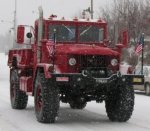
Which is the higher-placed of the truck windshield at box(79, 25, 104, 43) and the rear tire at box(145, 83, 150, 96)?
the truck windshield at box(79, 25, 104, 43)

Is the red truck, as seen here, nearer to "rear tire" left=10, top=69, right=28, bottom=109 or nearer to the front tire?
the front tire

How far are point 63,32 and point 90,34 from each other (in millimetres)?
729

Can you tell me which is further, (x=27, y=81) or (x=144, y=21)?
(x=144, y=21)

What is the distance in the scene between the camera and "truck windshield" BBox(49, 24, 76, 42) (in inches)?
537

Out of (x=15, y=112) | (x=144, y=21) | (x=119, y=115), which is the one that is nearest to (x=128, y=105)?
(x=119, y=115)

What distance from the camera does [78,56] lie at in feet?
40.7

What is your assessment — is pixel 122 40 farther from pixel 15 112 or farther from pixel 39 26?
pixel 15 112

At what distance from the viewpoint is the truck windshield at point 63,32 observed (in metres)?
13.6

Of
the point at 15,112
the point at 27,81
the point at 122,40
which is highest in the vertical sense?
the point at 122,40

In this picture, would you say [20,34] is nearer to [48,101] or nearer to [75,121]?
[48,101]

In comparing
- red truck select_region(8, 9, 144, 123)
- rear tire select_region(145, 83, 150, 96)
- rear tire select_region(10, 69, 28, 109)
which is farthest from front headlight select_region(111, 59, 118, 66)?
rear tire select_region(145, 83, 150, 96)

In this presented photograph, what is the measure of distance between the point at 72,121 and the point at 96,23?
2720mm

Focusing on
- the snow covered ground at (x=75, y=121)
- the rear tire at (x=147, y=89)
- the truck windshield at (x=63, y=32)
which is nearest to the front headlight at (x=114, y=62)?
the snow covered ground at (x=75, y=121)

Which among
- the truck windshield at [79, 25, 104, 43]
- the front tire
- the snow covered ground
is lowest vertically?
the snow covered ground
